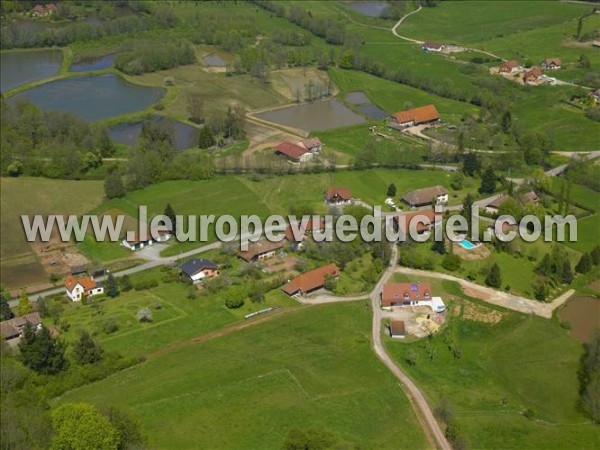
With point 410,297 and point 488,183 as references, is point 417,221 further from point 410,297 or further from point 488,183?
point 410,297

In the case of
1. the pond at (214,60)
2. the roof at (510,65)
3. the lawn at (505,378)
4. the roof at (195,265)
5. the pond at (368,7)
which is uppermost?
the roof at (510,65)

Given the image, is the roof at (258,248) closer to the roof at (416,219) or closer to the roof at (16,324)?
the roof at (416,219)

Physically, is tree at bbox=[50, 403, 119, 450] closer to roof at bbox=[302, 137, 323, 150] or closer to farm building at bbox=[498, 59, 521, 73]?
roof at bbox=[302, 137, 323, 150]

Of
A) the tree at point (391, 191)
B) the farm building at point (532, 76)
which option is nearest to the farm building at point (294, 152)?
the tree at point (391, 191)

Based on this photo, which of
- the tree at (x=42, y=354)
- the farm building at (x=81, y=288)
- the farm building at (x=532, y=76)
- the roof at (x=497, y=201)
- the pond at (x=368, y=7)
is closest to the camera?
the tree at (x=42, y=354)

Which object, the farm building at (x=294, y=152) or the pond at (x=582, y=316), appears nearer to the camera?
the pond at (x=582, y=316)

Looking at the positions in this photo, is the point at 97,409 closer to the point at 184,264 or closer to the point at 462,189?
the point at 184,264

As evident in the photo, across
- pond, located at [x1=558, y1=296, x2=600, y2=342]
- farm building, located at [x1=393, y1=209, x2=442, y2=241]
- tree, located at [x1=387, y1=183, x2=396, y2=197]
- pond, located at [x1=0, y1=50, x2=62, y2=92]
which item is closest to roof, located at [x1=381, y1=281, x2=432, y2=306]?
farm building, located at [x1=393, y1=209, x2=442, y2=241]

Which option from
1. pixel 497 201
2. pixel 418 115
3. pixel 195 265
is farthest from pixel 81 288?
pixel 418 115
